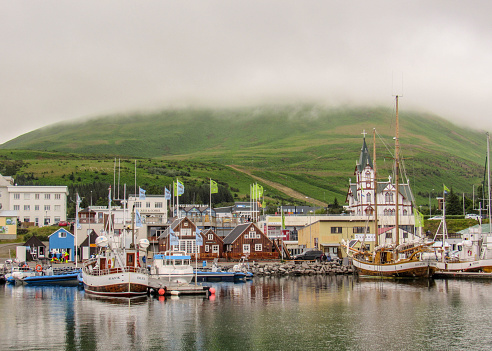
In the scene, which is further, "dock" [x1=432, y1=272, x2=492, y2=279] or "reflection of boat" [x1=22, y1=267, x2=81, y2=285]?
"dock" [x1=432, y1=272, x2=492, y2=279]

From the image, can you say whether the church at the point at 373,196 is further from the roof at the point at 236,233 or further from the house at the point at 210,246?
the house at the point at 210,246

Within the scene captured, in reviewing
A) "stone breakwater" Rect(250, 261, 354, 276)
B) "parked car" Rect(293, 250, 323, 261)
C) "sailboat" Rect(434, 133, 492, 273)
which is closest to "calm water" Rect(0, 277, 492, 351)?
"sailboat" Rect(434, 133, 492, 273)

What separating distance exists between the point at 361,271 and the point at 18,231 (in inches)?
2605

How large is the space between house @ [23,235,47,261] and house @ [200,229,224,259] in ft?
85.3

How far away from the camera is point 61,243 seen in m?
97.9

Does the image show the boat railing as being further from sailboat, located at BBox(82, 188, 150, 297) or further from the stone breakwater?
the stone breakwater

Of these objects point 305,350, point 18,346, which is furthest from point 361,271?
point 18,346

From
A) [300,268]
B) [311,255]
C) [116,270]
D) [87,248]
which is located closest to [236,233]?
[311,255]

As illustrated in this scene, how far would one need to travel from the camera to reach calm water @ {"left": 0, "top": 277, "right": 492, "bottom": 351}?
37.8 m

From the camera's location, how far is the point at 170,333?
40750 mm

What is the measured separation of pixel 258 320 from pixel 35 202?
93.6m

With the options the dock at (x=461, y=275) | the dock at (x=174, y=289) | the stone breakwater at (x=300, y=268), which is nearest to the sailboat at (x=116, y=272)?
the dock at (x=174, y=289)

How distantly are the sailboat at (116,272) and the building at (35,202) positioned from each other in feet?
211

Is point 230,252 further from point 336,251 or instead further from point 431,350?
point 431,350
